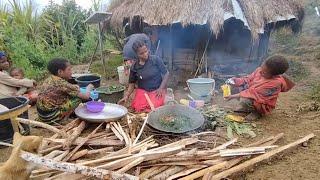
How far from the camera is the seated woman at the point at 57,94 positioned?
4.96 m

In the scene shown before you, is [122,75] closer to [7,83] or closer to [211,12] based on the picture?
[211,12]

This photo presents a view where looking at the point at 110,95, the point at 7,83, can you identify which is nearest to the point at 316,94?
the point at 110,95

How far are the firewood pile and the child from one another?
0.94 metres

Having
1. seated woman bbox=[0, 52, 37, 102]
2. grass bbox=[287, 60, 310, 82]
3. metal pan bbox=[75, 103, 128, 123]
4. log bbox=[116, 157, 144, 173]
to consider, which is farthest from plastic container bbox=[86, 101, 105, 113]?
grass bbox=[287, 60, 310, 82]

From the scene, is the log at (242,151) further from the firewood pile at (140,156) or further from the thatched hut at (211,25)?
the thatched hut at (211,25)

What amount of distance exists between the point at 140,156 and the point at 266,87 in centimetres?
265

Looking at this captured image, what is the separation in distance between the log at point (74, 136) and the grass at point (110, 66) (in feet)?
15.7

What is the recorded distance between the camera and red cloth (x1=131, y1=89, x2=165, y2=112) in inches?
214

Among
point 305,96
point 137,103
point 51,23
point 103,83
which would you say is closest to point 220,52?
point 305,96

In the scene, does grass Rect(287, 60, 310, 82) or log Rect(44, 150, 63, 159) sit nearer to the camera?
log Rect(44, 150, 63, 159)

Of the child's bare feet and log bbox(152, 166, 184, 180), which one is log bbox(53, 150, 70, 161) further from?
the child's bare feet

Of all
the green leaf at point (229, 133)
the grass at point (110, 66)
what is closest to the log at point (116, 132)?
the green leaf at point (229, 133)

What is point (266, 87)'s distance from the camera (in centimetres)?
506

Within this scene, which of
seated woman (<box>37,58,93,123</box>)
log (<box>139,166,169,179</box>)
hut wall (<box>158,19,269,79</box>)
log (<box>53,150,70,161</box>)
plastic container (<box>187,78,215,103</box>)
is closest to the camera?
log (<box>139,166,169,179</box>)
